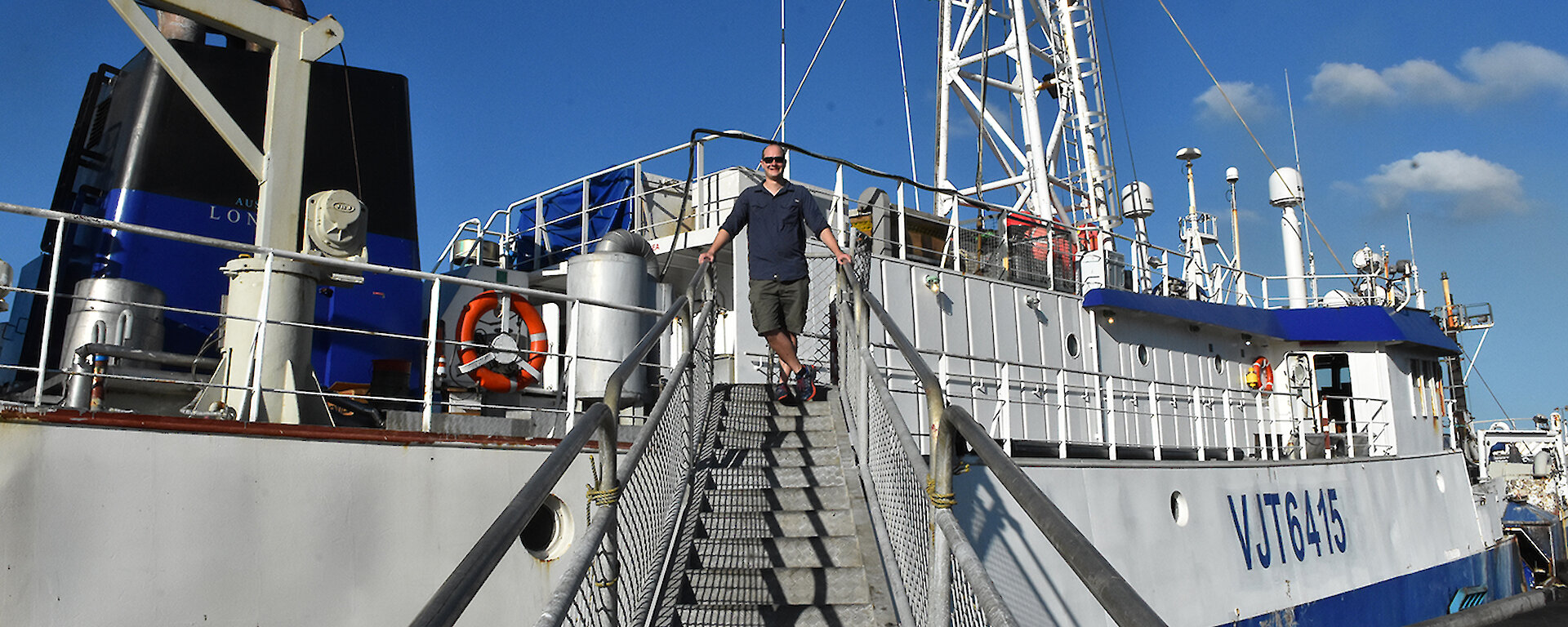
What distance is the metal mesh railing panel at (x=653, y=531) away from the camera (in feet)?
10.5

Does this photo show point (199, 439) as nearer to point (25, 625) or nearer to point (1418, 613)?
point (25, 625)

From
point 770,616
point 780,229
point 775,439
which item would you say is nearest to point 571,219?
point 780,229

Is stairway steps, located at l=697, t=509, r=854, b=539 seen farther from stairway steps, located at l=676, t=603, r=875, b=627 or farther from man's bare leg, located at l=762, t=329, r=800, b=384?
man's bare leg, located at l=762, t=329, r=800, b=384

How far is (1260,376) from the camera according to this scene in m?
15.2

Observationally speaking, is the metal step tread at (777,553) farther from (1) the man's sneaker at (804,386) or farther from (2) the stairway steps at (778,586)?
(1) the man's sneaker at (804,386)

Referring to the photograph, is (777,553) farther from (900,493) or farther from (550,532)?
(550,532)

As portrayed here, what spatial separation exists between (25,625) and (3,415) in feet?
3.01

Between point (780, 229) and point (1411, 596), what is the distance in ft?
37.3

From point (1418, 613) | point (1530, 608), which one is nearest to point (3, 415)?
point (1418, 613)

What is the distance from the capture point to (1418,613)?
1349 cm

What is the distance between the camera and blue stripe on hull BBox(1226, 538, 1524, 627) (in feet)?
36.7

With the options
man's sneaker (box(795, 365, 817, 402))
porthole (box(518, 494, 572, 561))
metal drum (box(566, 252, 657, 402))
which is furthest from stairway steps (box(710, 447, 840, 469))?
metal drum (box(566, 252, 657, 402))

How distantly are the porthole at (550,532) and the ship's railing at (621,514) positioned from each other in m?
1.03

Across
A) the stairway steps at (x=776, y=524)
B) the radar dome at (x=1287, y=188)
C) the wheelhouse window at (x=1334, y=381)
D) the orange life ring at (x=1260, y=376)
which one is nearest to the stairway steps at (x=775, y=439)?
the stairway steps at (x=776, y=524)
